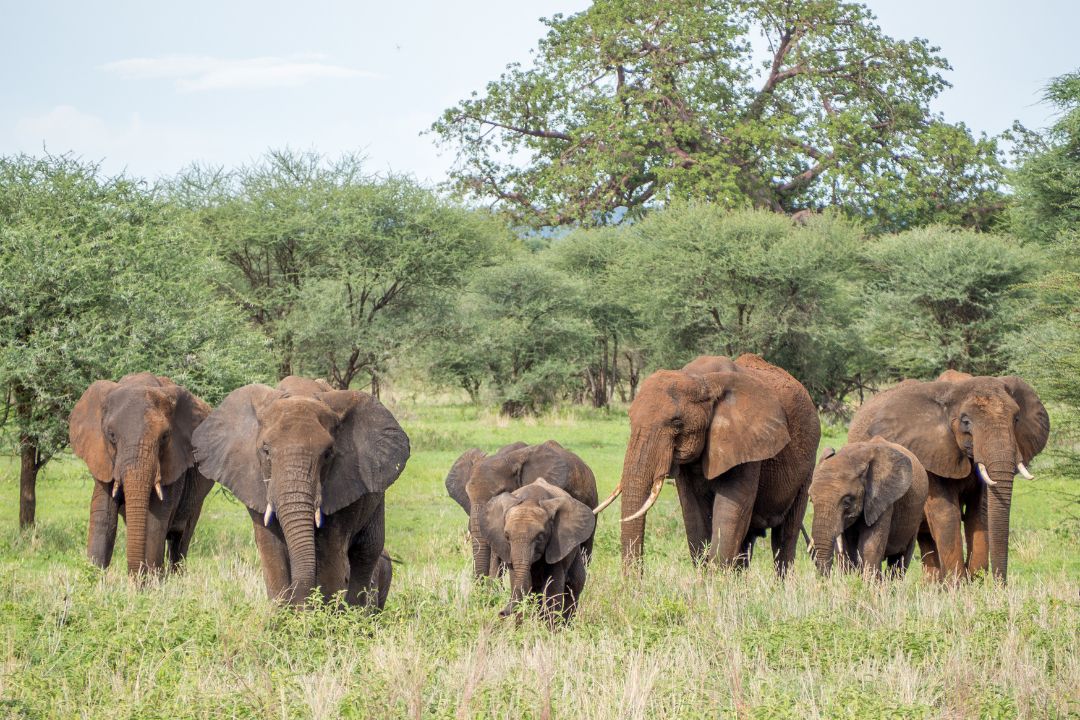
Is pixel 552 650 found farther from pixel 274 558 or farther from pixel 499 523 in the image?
pixel 274 558

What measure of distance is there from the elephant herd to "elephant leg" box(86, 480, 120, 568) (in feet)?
0.06

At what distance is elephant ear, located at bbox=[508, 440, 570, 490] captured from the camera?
10.6 meters

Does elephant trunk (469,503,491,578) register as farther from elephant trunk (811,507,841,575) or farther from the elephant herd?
elephant trunk (811,507,841,575)

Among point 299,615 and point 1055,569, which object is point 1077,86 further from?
point 299,615

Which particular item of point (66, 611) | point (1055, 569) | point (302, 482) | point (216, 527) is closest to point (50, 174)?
point (216, 527)

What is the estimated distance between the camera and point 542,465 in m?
10.7

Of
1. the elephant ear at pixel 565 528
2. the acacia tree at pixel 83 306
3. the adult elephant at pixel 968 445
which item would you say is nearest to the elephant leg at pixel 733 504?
the elephant ear at pixel 565 528

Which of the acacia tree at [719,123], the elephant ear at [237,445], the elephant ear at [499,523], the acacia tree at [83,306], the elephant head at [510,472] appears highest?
the acacia tree at [719,123]

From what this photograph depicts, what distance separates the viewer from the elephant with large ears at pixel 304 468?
792 centimetres

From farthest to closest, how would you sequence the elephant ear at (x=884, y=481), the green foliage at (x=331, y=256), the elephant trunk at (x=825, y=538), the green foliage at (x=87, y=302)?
the green foliage at (x=331, y=256), the green foliage at (x=87, y=302), the elephant ear at (x=884, y=481), the elephant trunk at (x=825, y=538)

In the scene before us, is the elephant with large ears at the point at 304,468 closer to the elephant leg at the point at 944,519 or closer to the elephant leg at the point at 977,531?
the elephant leg at the point at 944,519

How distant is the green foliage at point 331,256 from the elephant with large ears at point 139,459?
17187 mm

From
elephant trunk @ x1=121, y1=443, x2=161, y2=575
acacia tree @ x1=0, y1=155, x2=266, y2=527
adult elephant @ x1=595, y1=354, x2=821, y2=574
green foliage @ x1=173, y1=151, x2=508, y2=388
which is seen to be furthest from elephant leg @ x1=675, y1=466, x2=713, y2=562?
green foliage @ x1=173, y1=151, x2=508, y2=388

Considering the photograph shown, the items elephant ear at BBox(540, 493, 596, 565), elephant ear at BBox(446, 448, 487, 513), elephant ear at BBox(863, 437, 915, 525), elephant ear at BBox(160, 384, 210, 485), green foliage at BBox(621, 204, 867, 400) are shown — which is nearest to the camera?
elephant ear at BBox(540, 493, 596, 565)
